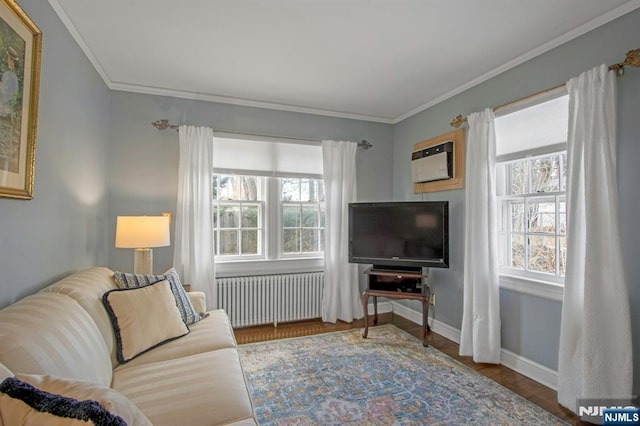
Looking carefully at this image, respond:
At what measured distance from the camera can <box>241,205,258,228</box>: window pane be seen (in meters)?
3.67

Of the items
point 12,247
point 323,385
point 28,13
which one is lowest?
point 323,385

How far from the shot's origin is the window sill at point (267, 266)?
3.46m

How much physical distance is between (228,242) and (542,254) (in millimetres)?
3116

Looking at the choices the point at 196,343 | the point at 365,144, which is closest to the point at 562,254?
the point at 365,144

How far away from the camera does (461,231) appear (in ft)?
10.4

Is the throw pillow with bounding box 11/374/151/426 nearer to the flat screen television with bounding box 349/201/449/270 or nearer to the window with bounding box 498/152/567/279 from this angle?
the flat screen television with bounding box 349/201/449/270

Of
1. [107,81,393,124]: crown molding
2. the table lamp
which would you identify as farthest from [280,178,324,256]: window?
the table lamp

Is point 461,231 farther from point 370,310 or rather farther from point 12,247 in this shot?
point 12,247

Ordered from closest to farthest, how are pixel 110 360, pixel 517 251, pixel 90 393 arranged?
1. pixel 90 393
2. pixel 110 360
3. pixel 517 251

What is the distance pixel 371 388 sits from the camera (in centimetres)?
229

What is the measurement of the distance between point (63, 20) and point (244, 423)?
8.69 feet

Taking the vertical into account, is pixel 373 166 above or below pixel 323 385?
above

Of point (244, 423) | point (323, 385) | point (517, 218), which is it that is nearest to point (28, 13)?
point (244, 423)

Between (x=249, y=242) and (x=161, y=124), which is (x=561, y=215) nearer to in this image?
(x=249, y=242)
